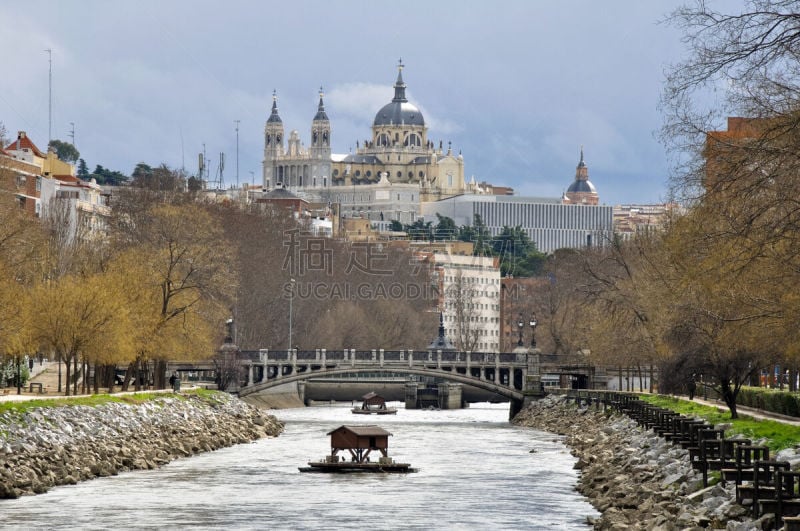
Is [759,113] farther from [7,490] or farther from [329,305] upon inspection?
[329,305]

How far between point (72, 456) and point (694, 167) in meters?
26.3

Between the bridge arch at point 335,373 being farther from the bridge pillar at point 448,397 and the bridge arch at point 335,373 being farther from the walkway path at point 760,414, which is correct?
the walkway path at point 760,414

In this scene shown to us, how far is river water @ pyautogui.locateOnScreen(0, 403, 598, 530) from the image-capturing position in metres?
47.4

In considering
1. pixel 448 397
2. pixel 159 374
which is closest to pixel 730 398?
pixel 159 374

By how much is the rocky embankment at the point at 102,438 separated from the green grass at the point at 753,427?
57.7 ft

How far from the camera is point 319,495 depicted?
55.6 metres

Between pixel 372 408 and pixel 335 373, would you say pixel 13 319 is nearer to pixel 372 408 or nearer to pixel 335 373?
pixel 335 373

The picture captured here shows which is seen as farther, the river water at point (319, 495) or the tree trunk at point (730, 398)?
the tree trunk at point (730, 398)

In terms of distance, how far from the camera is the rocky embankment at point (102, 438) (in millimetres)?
53938

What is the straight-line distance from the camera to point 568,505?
5188cm

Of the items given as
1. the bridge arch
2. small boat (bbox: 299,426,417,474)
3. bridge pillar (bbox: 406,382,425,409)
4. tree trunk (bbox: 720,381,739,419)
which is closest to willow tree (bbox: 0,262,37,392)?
small boat (bbox: 299,426,417,474)

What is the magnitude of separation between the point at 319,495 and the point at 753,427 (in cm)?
1205

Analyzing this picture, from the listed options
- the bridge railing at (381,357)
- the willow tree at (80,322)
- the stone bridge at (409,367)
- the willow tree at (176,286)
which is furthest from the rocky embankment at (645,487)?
the bridge railing at (381,357)

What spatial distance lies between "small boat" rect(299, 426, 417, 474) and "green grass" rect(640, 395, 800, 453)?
9.78 meters
